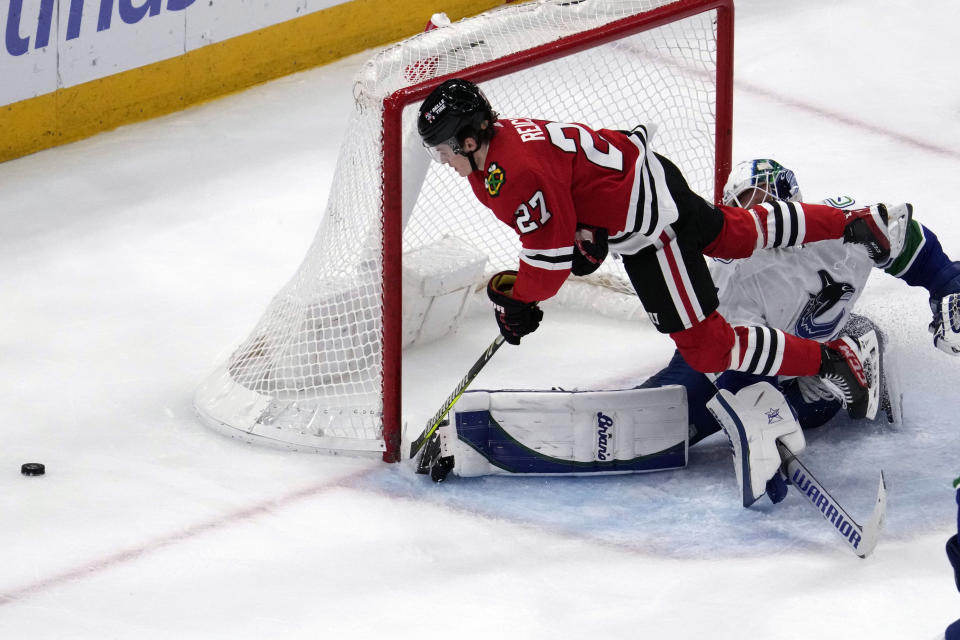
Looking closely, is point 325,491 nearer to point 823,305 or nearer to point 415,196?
point 415,196

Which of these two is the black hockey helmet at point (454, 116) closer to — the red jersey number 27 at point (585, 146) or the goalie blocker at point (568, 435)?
the red jersey number 27 at point (585, 146)

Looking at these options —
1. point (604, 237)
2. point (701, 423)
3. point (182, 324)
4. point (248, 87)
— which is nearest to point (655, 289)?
point (604, 237)

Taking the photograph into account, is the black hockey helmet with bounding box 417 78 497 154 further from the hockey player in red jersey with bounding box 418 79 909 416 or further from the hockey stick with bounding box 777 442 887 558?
the hockey stick with bounding box 777 442 887 558

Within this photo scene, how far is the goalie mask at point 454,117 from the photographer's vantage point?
3.46 meters

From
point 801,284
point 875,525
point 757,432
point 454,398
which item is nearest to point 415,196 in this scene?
point 454,398

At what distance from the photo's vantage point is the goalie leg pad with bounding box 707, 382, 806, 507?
3674 millimetres

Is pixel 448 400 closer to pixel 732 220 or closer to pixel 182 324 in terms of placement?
pixel 732 220

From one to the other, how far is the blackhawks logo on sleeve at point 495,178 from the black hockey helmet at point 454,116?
0.07 meters

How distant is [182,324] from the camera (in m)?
4.74

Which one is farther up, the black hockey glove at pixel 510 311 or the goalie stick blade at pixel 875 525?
the black hockey glove at pixel 510 311

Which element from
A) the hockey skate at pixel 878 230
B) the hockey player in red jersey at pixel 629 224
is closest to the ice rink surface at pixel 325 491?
the hockey player in red jersey at pixel 629 224

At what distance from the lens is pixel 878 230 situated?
151 inches

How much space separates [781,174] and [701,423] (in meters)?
0.63

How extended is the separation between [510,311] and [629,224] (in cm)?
33
